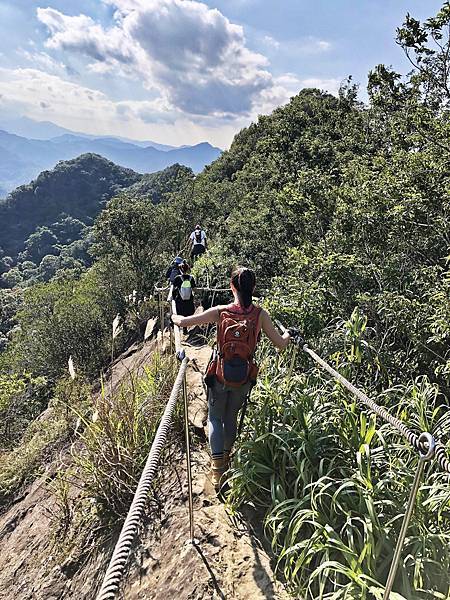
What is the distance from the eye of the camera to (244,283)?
311 centimetres

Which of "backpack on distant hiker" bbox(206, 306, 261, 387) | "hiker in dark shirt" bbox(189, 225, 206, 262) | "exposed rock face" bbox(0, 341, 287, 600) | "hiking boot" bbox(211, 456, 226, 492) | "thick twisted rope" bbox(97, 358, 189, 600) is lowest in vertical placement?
"exposed rock face" bbox(0, 341, 287, 600)

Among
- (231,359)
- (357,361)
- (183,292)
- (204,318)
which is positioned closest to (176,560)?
(231,359)

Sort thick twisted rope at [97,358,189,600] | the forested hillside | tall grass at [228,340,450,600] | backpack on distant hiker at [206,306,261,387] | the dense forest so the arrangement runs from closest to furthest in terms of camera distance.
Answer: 1. thick twisted rope at [97,358,189,600]
2. tall grass at [228,340,450,600]
3. the dense forest
4. backpack on distant hiker at [206,306,261,387]
5. the forested hillside

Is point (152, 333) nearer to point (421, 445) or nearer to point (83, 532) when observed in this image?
point (83, 532)

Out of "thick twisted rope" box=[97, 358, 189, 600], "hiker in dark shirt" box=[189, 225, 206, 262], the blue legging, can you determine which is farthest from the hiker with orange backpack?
"hiker in dark shirt" box=[189, 225, 206, 262]

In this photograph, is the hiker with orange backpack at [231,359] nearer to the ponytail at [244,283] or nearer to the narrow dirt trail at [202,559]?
the ponytail at [244,283]

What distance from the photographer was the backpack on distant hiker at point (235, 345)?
10.2 feet

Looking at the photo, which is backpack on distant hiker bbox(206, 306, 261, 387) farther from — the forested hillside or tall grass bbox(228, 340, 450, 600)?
the forested hillside

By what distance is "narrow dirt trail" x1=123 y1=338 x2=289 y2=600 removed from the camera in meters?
2.52

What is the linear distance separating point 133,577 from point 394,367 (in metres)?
3.06

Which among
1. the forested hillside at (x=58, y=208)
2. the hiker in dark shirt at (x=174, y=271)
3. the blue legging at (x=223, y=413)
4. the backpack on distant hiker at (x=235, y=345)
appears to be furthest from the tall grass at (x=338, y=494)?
the forested hillside at (x=58, y=208)

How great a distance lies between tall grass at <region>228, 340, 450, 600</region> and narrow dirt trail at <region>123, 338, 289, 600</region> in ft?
0.47

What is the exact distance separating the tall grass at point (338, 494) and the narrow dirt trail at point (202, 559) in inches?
5.7

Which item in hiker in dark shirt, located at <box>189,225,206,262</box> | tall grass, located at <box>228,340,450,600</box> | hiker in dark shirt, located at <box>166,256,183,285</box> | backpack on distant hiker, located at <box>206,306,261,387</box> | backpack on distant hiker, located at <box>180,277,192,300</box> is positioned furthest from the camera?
hiker in dark shirt, located at <box>189,225,206,262</box>
